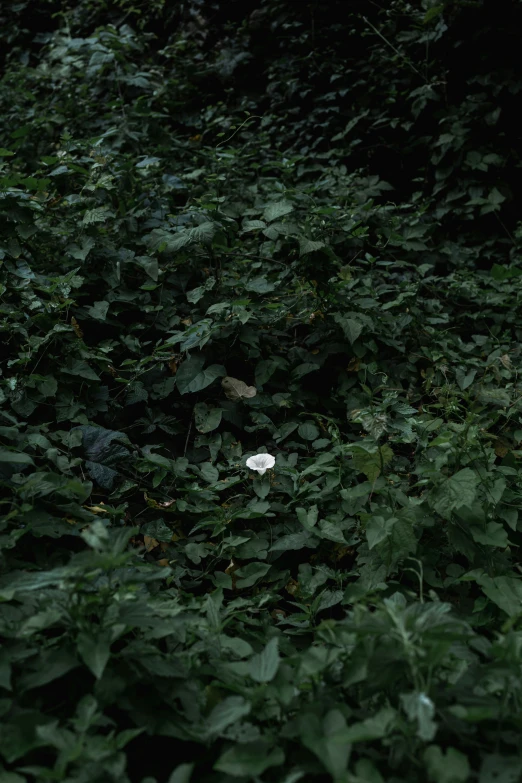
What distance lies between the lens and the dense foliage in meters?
1.29

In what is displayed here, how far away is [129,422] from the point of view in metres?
2.70

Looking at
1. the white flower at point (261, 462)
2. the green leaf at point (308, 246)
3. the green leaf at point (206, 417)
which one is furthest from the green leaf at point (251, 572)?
the green leaf at point (308, 246)

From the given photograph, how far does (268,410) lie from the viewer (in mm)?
2791

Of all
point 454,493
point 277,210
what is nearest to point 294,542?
point 454,493

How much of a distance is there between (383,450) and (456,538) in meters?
0.38

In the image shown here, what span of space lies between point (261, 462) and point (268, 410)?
0.45m

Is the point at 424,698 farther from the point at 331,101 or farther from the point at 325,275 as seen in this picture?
the point at 331,101

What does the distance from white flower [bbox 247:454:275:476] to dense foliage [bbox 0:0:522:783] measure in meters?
0.06

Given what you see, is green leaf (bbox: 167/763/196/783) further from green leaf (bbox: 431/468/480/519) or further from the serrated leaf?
green leaf (bbox: 431/468/480/519)

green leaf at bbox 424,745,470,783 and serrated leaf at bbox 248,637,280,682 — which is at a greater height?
green leaf at bbox 424,745,470,783

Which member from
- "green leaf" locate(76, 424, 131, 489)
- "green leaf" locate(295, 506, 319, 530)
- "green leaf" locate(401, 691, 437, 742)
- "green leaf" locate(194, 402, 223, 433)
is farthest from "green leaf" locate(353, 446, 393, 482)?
"green leaf" locate(401, 691, 437, 742)

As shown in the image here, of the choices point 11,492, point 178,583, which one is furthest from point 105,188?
point 178,583

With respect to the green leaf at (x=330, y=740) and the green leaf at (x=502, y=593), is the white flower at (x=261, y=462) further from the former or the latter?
the green leaf at (x=330, y=740)

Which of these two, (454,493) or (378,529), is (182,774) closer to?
(378,529)
